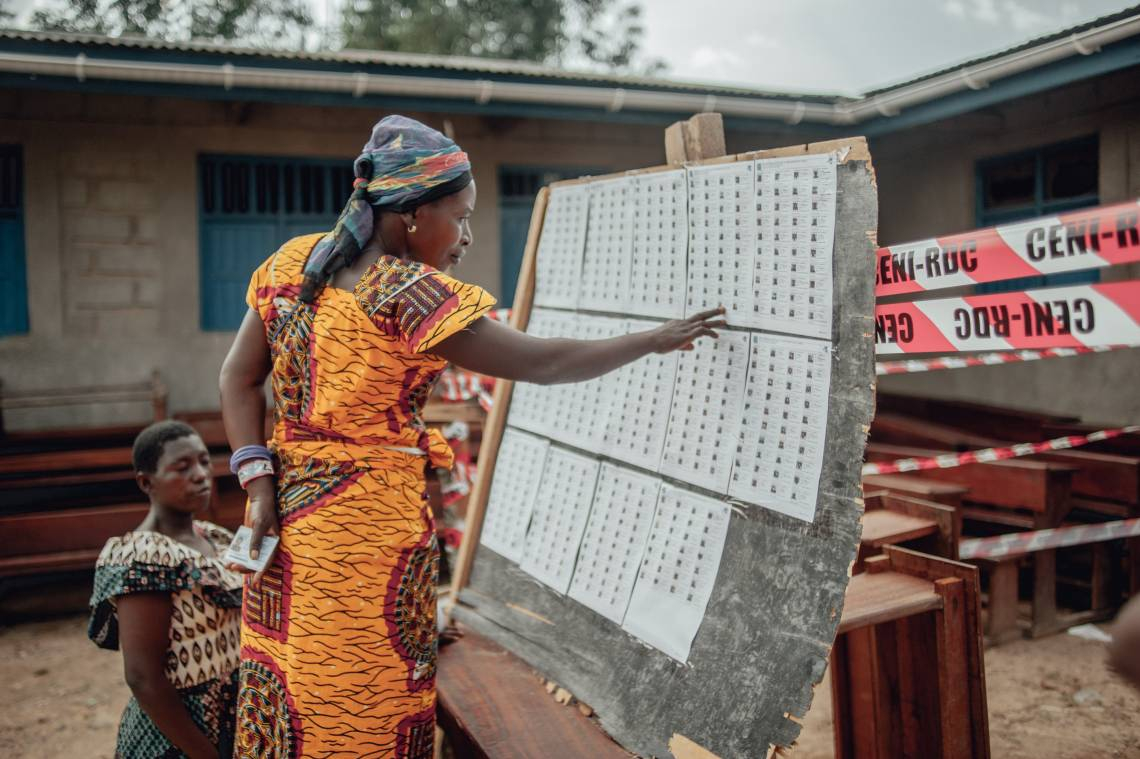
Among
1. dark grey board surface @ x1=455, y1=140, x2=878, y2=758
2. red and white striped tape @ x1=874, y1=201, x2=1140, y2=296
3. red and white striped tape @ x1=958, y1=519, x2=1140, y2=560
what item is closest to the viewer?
red and white striped tape @ x1=874, y1=201, x2=1140, y2=296

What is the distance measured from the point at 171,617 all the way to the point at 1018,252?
2030 mm

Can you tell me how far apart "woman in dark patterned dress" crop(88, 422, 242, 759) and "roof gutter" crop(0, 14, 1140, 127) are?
435 cm

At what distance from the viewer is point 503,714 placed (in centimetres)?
204

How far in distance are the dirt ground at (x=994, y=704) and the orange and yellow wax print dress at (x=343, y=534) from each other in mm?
2250

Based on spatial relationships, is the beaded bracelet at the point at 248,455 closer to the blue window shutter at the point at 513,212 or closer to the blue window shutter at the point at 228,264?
the blue window shutter at the point at 228,264

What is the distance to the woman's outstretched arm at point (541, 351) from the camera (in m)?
1.57

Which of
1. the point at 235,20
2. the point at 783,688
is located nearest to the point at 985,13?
the point at 235,20

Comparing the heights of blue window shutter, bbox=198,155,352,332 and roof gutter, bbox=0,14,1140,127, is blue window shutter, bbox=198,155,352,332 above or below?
below

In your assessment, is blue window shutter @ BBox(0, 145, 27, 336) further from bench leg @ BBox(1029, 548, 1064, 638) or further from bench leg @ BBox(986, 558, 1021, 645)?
bench leg @ BBox(1029, 548, 1064, 638)

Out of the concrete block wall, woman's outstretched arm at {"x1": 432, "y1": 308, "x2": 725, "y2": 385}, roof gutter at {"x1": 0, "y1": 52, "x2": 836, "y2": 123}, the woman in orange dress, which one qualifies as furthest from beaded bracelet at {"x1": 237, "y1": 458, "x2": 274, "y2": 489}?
the concrete block wall

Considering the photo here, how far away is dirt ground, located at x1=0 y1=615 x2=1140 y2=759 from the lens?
10.8 feet

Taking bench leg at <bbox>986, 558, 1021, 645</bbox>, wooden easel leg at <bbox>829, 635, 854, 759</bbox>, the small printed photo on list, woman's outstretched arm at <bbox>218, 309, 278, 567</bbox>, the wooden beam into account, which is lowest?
bench leg at <bbox>986, 558, 1021, 645</bbox>

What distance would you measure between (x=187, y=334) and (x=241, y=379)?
17.7ft

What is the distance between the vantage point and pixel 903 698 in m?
2.18
